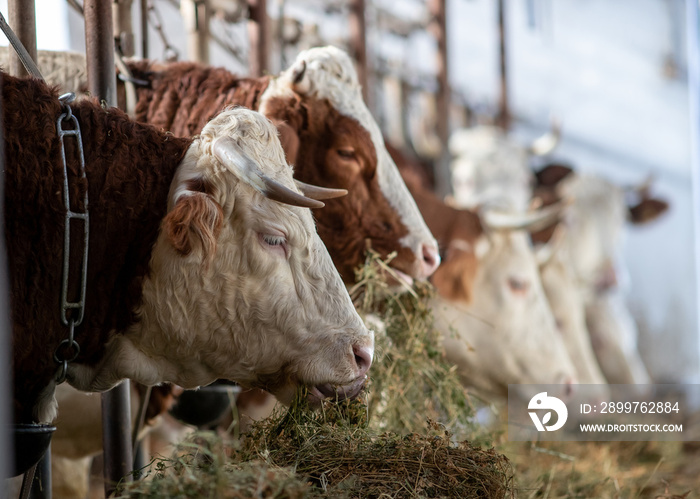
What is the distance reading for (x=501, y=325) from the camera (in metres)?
5.06

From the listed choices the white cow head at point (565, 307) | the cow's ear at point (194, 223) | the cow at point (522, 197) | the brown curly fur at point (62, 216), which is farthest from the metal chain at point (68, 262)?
the white cow head at point (565, 307)

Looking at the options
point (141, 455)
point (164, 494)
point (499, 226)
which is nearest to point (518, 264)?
point (499, 226)

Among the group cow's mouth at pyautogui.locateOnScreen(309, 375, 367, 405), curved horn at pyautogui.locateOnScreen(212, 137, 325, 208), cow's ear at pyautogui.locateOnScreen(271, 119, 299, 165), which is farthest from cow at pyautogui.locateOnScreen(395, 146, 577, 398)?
curved horn at pyautogui.locateOnScreen(212, 137, 325, 208)

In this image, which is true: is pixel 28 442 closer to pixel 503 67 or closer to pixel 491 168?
pixel 491 168

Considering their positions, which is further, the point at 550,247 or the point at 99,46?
the point at 550,247

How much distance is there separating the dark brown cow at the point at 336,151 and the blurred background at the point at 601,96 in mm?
6564

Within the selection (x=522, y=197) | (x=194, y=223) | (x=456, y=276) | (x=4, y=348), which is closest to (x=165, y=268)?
(x=194, y=223)

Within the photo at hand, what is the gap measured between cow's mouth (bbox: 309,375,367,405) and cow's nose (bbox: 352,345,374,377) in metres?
0.03

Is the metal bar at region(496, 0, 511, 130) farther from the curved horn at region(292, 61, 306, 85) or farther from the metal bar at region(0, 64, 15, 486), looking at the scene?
the metal bar at region(0, 64, 15, 486)

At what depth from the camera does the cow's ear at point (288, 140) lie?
11.4 feet

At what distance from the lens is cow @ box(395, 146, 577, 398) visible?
196 inches

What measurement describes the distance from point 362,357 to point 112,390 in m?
1.08

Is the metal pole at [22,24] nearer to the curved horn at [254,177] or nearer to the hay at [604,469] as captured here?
the curved horn at [254,177]

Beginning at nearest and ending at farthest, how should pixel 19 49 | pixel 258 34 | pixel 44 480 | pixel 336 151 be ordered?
pixel 19 49 → pixel 44 480 → pixel 336 151 → pixel 258 34
